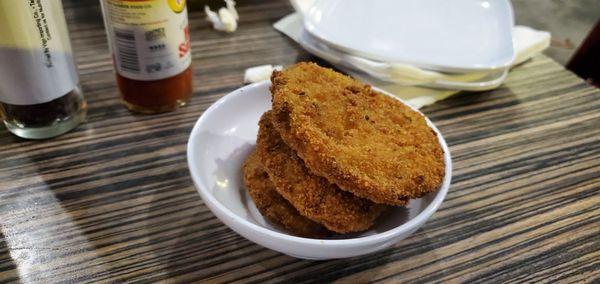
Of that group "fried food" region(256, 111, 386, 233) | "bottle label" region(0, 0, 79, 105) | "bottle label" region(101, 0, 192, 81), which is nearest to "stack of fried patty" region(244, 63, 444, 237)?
"fried food" region(256, 111, 386, 233)

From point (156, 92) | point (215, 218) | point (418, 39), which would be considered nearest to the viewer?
point (215, 218)

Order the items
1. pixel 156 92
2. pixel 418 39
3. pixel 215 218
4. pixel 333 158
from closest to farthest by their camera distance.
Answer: pixel 333 158
pixel 215 218
pixel 156 92
pixel 418 39

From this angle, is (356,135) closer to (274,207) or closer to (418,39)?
(274,207)

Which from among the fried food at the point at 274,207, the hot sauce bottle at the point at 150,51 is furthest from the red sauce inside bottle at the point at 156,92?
the fried food at the point at 274,207

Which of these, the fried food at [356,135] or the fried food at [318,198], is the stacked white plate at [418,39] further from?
the fried food at [318,198]

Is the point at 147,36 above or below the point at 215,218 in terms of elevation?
above

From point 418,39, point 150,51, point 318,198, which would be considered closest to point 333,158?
point 318,198
